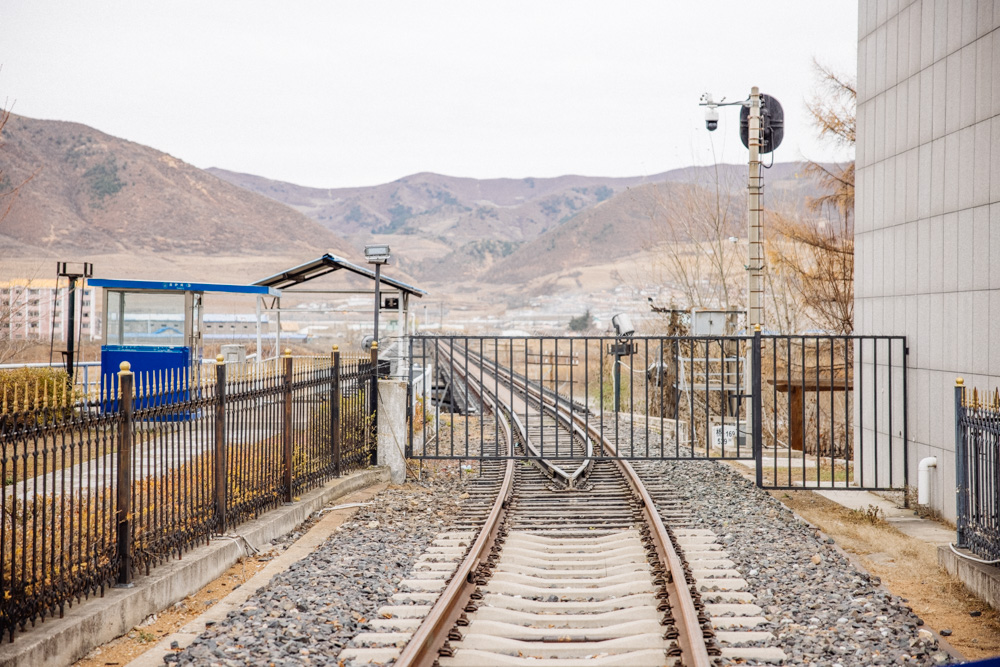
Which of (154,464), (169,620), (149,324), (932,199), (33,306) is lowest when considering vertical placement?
(169,620)

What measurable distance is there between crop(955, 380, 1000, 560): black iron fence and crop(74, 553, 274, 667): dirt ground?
6.87m

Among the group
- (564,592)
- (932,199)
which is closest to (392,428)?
(564,592)

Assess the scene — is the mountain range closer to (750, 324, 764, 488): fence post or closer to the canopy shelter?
the canopy shelter

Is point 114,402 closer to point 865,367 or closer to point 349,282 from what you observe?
point 865,367

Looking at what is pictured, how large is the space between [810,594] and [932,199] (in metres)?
5.91

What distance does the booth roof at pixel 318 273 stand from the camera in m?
17.2

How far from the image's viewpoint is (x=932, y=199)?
10461 mm

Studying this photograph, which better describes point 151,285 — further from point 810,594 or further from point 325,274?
point 810,594

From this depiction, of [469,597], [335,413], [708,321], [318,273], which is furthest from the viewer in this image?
[318,273]

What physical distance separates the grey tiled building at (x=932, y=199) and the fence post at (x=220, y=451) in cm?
834

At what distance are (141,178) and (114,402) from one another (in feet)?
510

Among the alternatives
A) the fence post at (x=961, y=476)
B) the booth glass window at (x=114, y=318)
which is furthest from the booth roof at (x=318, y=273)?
the fence post at (x=961, y=476)

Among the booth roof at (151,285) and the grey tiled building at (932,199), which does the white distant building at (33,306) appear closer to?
the booth roof at (151,285)

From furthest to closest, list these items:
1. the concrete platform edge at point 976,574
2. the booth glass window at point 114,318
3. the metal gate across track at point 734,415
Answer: the booth glass window at point 114,318 → the metal gate across track at point 734,415 → the concrete platform edge at point 976,574
